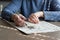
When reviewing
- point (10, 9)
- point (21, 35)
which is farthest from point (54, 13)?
point (21, 35)

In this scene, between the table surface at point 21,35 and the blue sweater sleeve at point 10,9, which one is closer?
the table surface at point 21,35

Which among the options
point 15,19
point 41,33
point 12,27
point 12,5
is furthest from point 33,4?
point 41,33

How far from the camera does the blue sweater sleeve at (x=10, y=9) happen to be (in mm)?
1323

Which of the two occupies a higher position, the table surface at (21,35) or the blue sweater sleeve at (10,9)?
the blue sweater sleeve at (10,9)

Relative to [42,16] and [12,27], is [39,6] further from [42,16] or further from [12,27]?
[12,27]

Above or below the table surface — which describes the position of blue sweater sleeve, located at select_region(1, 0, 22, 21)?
above

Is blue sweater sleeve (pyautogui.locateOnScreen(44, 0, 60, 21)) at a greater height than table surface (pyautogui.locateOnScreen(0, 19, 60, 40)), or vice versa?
blue sweater sleeve (pyautogui.locateOnScreen(44, 0, 60, 21))

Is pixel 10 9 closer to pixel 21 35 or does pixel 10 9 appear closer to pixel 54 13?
pixel 54 13

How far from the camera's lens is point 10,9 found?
4.68 feet

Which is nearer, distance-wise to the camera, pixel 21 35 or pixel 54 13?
pixel 21 35

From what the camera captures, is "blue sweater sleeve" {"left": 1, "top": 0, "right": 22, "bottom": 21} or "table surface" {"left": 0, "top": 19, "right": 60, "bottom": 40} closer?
"table surface" {"left": 0, "top": 19, "right": 60, "bottom": 40}

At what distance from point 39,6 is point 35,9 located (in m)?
0.05

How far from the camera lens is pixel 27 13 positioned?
1.58m

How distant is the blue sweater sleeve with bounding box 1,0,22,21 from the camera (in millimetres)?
1323
